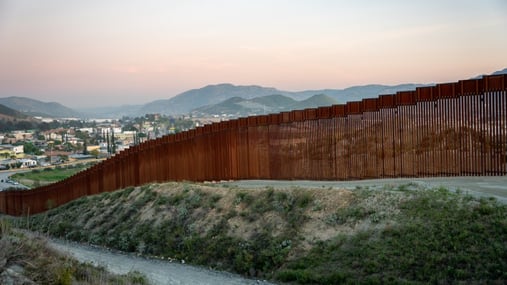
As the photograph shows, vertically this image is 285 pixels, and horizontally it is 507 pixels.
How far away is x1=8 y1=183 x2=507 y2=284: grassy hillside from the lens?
9617 mm

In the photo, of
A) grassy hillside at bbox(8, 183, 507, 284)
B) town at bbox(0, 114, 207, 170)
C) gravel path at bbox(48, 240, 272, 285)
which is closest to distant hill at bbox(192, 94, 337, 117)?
town at bbox(0, 114, 207, 170)

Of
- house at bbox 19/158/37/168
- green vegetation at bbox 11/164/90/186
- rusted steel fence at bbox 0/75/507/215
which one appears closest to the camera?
rusted steel fence at bbox 0/75/507/215

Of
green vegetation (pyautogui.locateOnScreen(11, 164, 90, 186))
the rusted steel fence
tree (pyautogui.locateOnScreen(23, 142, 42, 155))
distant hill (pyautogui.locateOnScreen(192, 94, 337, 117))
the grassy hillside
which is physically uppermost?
distant hill (pyautogui.locateOnScreen(192, 94, 337, 117))

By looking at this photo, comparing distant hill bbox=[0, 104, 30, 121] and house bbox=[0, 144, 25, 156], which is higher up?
distant hill bbox=[0, 104, 30, 121]

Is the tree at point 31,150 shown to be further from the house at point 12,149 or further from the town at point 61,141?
the house at point 12,149

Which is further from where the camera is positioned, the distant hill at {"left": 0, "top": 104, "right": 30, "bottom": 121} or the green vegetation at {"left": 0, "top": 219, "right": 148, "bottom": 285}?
the distant hill at {"left": 0, "top": 104, "right": 30, "bottom": 121}

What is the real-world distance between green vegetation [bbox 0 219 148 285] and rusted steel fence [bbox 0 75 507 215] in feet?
28.8

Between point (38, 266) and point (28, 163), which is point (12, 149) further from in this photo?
point (38, 266)

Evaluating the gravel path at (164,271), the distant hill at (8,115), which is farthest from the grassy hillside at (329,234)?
the distant hill at (8,115)

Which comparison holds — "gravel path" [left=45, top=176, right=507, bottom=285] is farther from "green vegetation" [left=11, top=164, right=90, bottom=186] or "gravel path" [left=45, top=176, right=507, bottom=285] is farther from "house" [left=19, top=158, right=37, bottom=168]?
"house" [left=19, top=158, right=37, bottom=168]

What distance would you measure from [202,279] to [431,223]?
5374mm

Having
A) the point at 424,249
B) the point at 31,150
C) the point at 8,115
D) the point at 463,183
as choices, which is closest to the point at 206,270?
the point at 424,249

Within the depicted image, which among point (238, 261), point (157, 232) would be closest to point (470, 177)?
point (238, 261)

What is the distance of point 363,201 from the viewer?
12469 mm
